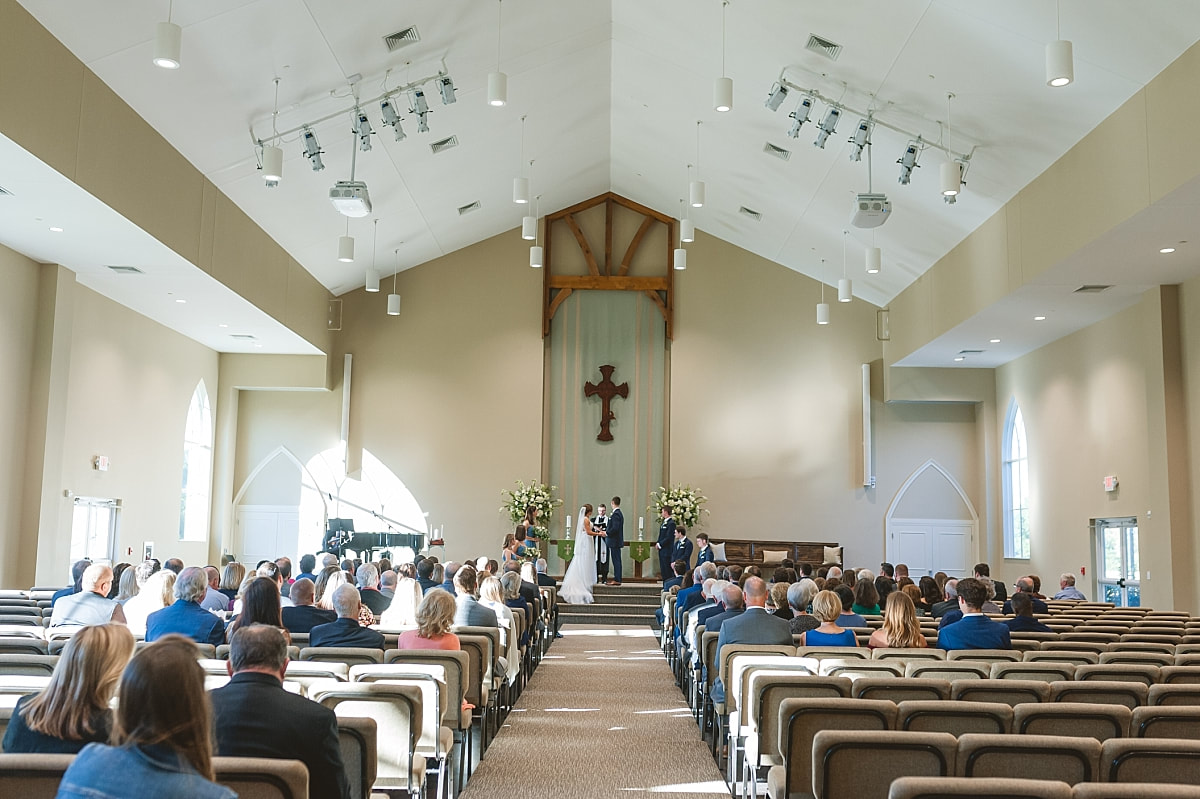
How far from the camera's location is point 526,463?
19.3 metres

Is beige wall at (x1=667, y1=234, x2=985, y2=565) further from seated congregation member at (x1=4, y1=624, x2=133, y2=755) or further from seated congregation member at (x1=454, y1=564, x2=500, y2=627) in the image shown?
seated congregation member at (x1=4, y1=624, x2=133, y2=755)

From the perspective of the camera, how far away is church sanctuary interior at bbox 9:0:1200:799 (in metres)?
8.63

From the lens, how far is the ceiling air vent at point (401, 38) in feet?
37.2

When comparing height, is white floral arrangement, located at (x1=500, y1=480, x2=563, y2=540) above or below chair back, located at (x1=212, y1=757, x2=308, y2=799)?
above

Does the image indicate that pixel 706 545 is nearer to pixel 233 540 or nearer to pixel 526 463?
pixel 526 463

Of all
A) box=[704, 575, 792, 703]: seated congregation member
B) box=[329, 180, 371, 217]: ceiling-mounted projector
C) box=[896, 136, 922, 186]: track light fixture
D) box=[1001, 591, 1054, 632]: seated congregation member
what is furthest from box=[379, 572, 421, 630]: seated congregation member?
box=[896, 136, 922, 186]: track light fixture

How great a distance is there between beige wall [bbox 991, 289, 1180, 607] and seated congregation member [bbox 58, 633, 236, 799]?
41.8ft

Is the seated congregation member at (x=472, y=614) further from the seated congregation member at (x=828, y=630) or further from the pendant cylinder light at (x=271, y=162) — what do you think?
the pendant cylinder light at (x=271, y=162)

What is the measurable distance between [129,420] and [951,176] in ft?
37.6

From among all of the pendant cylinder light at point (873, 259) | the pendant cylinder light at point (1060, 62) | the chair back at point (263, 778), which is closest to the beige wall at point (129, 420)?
the pendant cylinder light at point (873, 259)

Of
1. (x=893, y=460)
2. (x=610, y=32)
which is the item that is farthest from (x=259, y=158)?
(x=893, y=460)

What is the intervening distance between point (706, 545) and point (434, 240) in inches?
279

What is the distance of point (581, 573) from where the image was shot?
1680cm

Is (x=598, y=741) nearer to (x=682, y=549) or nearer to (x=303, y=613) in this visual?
(x=303, y=613)
